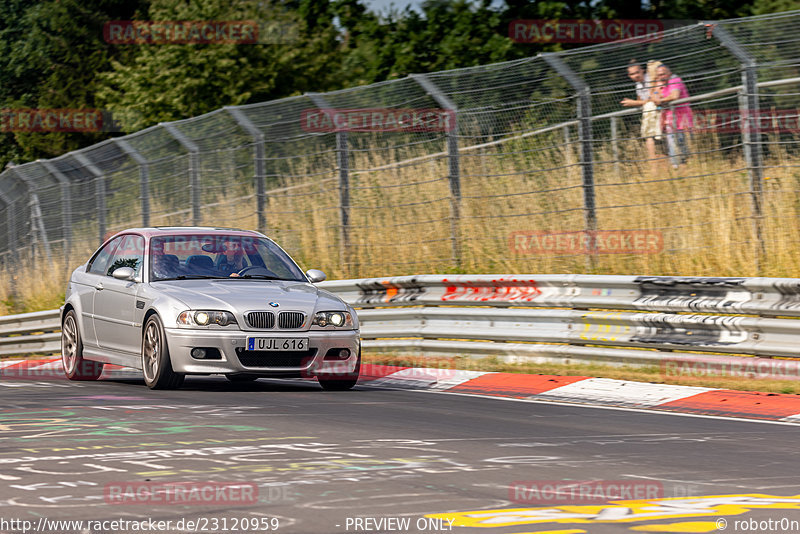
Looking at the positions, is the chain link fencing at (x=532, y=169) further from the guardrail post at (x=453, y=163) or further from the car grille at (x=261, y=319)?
the car grille at (x=261, y=319)

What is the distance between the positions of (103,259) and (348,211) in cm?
431

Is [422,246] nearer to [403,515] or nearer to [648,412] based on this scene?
[648,412]

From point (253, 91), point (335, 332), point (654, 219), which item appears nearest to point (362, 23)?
point (253, 91)

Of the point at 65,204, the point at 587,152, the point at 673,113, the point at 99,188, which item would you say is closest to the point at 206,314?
the point at 587,152

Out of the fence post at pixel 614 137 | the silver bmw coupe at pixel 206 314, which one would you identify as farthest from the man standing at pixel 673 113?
the silver bmw coupe at pixel 206 314

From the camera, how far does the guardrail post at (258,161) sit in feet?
57.0

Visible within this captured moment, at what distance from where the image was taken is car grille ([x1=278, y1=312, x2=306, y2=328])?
1082 centimetres

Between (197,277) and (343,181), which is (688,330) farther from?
(343,181)

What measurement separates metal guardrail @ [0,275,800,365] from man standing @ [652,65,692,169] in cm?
228

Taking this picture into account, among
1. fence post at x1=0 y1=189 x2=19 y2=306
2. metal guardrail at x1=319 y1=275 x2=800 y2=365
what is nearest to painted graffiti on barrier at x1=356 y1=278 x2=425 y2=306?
metal guardrail at x1=319 y1=275 x2=800 y2=365

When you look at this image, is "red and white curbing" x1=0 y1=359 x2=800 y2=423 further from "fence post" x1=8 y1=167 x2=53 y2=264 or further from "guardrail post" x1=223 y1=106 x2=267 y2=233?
"fence post" x1=8 y1=167 x2=53 y2=264

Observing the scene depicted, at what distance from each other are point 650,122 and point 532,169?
5.27ft

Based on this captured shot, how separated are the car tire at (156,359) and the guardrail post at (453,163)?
16.1 feet

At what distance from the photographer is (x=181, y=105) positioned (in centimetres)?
3575
